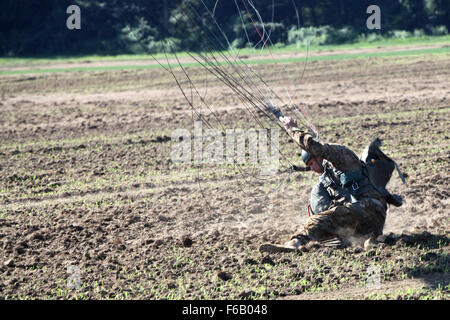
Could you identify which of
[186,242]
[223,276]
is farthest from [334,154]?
[186,242]

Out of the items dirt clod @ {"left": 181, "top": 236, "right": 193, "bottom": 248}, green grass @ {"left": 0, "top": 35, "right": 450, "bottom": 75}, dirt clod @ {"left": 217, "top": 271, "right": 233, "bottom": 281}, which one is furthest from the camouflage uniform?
green grass @ {"left": 0, "top": 35, "right": 450, "bottom": 75}

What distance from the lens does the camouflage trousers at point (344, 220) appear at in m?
6.67

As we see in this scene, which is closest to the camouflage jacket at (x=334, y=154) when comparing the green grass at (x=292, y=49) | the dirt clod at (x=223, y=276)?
the dirt clod at (x=223, y=276)

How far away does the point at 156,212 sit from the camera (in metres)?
8.55

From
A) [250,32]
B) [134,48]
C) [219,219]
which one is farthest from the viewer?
[134,48]

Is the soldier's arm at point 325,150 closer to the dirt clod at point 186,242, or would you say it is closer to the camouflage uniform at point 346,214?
the camouflage uniform at point 346,214

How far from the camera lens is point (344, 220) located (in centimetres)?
667

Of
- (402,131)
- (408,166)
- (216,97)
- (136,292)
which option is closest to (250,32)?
(216,97)

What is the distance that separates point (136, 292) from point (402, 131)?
8.33 m

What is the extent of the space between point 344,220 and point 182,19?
23039 millimetres

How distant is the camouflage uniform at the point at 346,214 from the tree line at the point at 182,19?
794 inches

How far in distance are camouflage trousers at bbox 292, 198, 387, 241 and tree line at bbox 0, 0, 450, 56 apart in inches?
798
